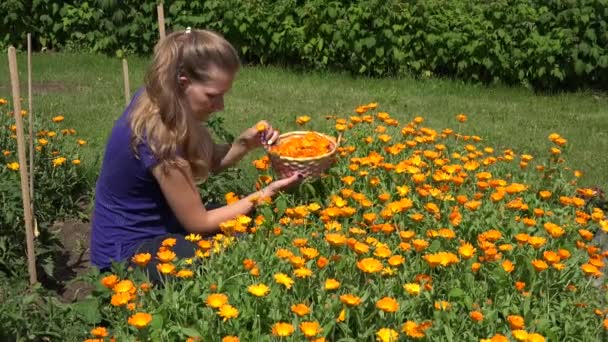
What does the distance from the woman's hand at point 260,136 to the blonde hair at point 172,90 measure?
0.46 meters

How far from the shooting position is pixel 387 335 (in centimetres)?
227

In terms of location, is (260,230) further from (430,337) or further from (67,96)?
(67,96)

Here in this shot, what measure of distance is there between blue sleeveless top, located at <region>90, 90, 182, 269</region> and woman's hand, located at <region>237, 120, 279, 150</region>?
46cm

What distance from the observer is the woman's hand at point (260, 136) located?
3.51 metres

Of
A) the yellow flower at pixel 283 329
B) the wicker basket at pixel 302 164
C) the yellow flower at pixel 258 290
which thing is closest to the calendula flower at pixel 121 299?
the yellow flower at pixel 258 290

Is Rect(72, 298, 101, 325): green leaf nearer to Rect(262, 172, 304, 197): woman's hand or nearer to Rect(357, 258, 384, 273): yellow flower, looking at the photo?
Rect(262, 172, 304, 197): woman's hand

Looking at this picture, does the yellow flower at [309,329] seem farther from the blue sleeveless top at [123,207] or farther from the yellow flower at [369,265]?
the blue sleeveless top at [123,207]

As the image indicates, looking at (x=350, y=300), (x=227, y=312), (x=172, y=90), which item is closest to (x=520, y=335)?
(x=350, y=300)

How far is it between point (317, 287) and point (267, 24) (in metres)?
5.89

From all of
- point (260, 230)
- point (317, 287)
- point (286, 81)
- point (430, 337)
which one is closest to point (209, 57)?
point (260, 230)

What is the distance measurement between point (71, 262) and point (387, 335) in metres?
2.25

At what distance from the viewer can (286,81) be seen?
8008 mm

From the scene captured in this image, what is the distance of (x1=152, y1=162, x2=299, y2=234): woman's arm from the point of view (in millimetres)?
3100

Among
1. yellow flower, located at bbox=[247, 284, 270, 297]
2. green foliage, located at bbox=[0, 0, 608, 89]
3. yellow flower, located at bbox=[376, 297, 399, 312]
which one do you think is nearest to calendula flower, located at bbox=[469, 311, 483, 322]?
yellow flower, located at bbox=[376, 297, 399, 312]
